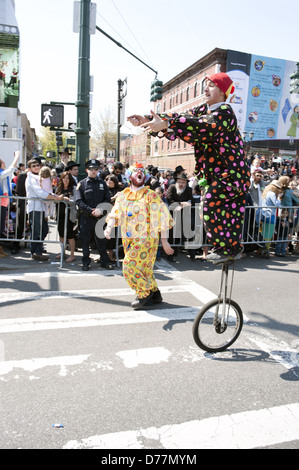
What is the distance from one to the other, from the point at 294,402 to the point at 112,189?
6319mm

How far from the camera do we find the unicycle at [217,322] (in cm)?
371

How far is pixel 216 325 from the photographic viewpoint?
3.83 meters

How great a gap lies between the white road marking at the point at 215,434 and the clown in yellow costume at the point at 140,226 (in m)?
2.44

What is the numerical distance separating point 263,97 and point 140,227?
150 feet

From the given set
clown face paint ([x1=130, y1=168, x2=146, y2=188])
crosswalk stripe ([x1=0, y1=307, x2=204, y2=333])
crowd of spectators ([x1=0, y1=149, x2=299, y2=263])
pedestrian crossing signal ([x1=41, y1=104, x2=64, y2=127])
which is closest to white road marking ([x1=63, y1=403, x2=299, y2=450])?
crosswalk stripe ([x1=0, y1=307, x2=204, y2=333])

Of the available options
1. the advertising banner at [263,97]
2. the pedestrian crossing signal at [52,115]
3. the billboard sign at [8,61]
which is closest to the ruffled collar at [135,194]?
the pedestrian crossing signal at [52,115]

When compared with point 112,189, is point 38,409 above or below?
below

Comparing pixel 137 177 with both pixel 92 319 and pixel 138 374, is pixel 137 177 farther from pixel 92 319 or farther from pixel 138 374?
pixel 138 374

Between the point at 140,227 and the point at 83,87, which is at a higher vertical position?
the point at 83,87

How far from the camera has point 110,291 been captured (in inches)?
235

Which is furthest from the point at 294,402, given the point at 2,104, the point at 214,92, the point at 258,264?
the point at 2,104

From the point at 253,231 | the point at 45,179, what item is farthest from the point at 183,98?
the point at 45,179

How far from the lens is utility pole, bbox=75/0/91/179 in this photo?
8260 mm

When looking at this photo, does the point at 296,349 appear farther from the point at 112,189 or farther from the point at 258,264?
the point at 112,189
